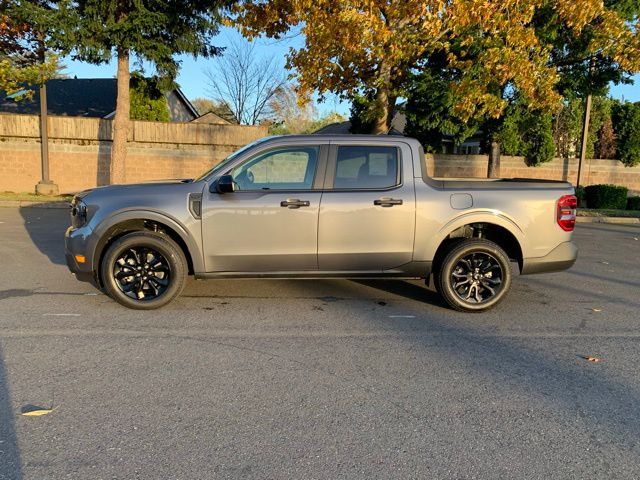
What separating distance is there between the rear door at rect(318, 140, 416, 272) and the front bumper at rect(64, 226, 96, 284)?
242cm

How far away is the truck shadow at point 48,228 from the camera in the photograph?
8061 millimetres

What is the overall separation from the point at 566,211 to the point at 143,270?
465cm

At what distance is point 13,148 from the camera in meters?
17.0

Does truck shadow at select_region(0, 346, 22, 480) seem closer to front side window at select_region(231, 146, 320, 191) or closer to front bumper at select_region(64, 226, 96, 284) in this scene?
front bumper at select_region(64, 226, 96, 284)

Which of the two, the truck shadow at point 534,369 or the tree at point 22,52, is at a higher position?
the tree at point 22,52

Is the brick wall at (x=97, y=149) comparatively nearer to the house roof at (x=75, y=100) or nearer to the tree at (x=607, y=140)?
the house roof at (x=75, y=100)

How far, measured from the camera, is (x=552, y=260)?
211 inches

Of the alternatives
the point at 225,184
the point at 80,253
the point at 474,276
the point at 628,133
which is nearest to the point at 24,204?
the point at 80,253

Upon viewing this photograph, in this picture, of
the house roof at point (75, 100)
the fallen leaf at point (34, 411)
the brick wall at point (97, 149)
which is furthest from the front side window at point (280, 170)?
the house roof at point (75, 100)

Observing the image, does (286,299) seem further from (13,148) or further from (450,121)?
(13,148)

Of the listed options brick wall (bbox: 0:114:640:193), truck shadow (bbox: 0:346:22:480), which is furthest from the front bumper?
brick wall (bbox: 0:114:640:193)

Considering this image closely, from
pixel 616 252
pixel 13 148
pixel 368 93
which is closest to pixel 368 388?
pixel 616 252

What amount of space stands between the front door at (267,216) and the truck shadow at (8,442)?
227cm

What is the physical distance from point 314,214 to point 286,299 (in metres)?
1.22
